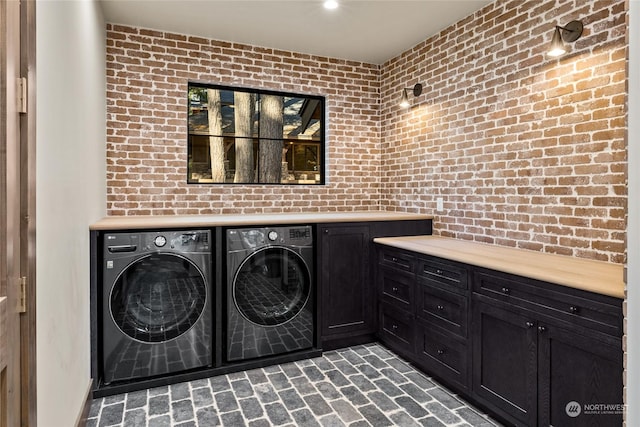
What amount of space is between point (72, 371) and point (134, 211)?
1.75 m

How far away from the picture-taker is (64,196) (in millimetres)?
1873

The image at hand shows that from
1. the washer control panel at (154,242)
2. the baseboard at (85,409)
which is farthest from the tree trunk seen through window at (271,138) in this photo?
the baseboard at (85,409)

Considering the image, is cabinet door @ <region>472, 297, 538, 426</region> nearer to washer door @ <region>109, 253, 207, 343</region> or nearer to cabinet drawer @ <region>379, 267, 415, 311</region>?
cabinet drawer @ <region>379, 267, 415, 311</region>

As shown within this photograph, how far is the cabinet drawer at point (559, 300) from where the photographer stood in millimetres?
1699

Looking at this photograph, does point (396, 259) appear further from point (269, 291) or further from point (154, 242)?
point (154, 242)

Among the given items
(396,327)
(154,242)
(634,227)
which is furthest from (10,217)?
(396,327)

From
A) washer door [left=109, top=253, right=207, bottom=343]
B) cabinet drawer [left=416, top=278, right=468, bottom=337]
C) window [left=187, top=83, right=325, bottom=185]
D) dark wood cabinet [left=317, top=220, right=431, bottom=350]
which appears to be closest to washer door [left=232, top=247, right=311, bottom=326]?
dark wood cabinet [left=317, top=220, right=431, bottom=350]

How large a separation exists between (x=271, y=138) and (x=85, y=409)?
2829 millimetres

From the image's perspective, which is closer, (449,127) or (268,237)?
(268,237)

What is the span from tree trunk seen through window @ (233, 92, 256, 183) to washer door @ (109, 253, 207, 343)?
1401mm

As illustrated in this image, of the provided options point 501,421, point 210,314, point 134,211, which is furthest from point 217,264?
point 501,421

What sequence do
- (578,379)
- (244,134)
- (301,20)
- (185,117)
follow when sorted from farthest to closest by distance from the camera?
1. (244,134)
2. (185,117)
3. (301,20)
4. (578,379)

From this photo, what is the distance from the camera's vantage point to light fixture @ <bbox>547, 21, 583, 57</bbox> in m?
2.41

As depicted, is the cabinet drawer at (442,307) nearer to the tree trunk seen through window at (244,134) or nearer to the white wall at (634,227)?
the white wall at (634,227)
